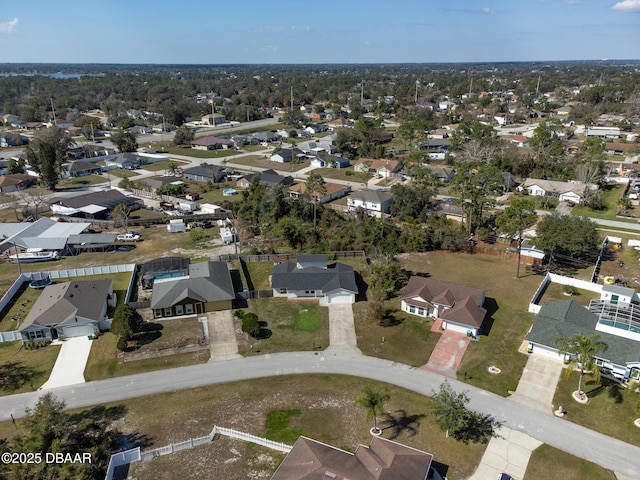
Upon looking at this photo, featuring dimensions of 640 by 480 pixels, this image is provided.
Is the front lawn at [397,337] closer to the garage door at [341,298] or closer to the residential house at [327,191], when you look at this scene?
the garage door at [341,298]

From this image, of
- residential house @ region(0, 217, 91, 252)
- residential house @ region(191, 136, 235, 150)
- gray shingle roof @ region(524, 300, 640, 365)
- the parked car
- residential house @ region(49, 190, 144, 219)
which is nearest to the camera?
gray shingle roof @ region(524, 300, 640, 365)

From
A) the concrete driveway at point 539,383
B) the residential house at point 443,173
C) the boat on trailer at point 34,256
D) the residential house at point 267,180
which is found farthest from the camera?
the residential house at point 443,173

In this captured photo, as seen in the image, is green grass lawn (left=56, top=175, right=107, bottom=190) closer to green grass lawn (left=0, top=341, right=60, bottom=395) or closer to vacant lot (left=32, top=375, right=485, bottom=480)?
green grass lawn (left=0, top=341, right=60, bottom=395)

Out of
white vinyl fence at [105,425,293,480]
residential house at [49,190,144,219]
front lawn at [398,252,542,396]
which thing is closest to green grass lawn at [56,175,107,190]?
residential house at [49,190,144,219]

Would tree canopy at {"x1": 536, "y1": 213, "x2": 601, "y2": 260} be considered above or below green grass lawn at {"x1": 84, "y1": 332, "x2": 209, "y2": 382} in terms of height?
above

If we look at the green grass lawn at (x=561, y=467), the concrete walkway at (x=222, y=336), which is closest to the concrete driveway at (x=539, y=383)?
the green grass lawn at (x=561, y=467)

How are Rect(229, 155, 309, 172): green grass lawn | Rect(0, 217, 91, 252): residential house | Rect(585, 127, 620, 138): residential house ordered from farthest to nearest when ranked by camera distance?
Rect(585, 127, 620, 138): residential house < Rect(229, 155, 309, 172): green grass lawn < Rect(0, 217, 91, 252): residential house

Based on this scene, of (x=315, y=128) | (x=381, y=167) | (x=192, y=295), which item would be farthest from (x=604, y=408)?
(x=315, y=128)
